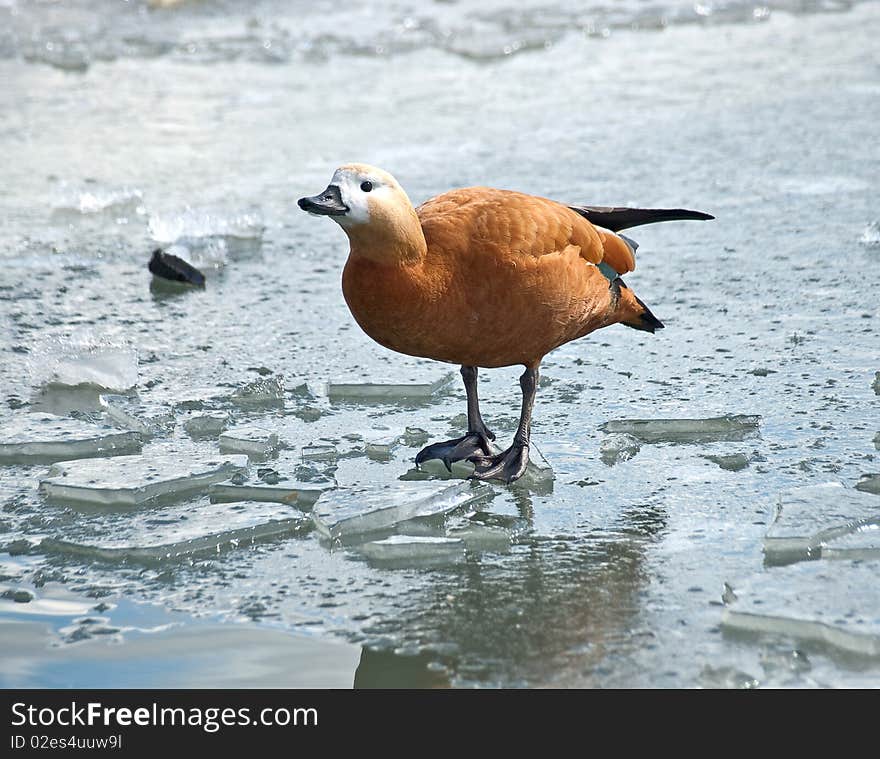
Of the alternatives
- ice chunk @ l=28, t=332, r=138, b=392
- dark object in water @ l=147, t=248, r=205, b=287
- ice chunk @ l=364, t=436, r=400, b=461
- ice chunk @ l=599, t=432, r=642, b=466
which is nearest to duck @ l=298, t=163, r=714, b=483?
ice chunk @ l=364, t=436, r=400, b=461

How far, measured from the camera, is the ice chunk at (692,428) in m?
4.08

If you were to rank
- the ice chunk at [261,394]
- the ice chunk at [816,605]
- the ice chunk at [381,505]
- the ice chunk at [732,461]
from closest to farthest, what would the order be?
the ice chunk at [816,605] → the ice chunk at [381,505] → the ice chunk at [732,461] → the ice chunk at [261,394]

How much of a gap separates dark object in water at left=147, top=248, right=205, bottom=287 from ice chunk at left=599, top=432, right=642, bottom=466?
2.28 metres

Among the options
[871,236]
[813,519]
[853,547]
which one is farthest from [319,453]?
[871,236]

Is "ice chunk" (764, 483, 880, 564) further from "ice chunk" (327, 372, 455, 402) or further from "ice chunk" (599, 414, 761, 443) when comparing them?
"ice chunk" (327, 372, 455, 402)

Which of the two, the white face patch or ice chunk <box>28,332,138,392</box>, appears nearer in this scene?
the white face patch

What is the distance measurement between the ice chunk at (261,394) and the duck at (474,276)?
71 cm

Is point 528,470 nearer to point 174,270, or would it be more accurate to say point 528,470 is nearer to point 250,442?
point 250,442

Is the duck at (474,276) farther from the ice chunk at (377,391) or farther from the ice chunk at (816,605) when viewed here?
the ice chunk at (816,605)

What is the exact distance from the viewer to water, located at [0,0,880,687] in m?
3.09

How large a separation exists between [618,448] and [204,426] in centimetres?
128

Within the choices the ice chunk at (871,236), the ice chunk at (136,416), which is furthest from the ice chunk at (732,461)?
the ice chunk at (871,236)

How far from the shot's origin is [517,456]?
3.92 metres
